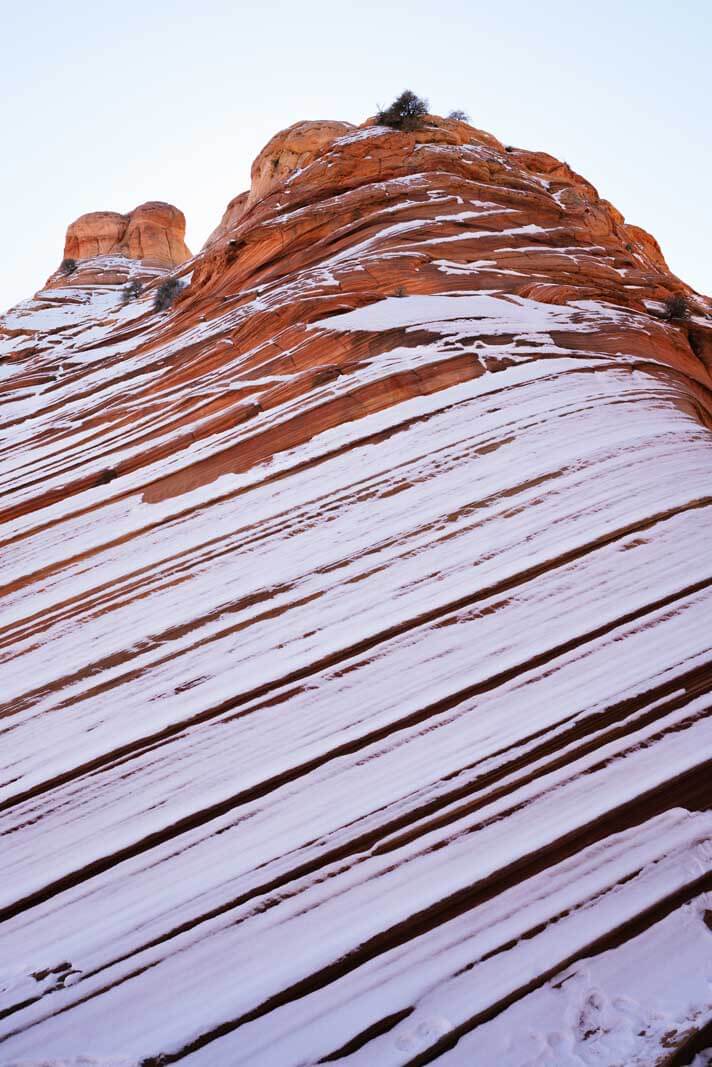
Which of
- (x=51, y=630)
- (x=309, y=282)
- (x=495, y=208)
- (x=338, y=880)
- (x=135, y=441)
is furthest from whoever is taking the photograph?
(x=495, y=208)

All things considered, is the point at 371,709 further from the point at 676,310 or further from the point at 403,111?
the point at 403,111

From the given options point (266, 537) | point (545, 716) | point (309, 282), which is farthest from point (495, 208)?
point (545, 716)

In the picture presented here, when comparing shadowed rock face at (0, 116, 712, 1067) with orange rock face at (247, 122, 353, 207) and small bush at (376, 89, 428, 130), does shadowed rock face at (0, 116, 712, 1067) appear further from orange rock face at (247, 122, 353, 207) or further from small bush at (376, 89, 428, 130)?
orange rock face at (247, 122, 353, 207)

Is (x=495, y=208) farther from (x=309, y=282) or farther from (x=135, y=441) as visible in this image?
(x=135, y=441)

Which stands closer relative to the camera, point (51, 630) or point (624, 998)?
point (624, 998)

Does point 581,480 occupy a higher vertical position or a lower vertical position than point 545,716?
higher
